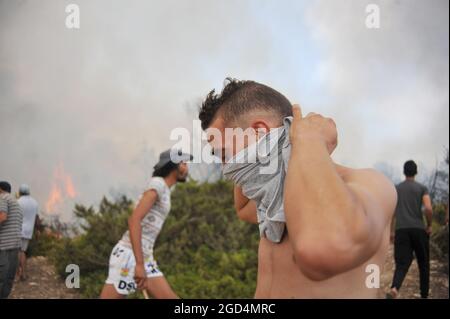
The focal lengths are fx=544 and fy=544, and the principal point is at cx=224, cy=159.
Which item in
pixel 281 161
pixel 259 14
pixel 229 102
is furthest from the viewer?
pixel 259 14

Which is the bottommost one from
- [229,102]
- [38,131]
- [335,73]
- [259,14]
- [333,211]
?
[333,211]

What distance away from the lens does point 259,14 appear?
7.18 meters

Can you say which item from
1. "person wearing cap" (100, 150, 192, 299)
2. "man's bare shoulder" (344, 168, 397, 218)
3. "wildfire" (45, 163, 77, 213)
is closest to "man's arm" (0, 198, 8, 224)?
"person wearing cap" (100, 150, 192, 299)

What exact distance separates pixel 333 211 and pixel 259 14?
21.5 feet

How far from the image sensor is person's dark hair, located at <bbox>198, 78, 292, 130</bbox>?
152cm

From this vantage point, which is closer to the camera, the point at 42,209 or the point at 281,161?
the point at 281,161

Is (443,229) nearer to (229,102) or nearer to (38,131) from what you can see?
(38,131)

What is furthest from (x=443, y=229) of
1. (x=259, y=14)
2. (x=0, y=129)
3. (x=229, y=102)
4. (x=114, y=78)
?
(x=229, y=102)

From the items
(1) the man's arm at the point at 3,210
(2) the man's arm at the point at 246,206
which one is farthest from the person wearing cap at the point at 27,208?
(2) the man's arm at the point at 246,206

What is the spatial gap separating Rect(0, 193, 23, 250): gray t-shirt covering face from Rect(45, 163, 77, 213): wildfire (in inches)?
87.4

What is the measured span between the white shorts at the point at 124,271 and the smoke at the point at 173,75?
9.98 ft

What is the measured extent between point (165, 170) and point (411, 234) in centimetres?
334

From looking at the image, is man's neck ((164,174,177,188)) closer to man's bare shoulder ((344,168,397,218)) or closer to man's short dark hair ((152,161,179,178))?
man's short dark hair ((152,161,179,178))
